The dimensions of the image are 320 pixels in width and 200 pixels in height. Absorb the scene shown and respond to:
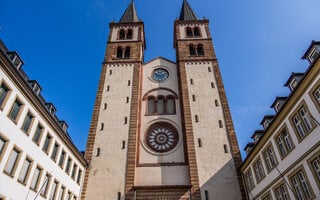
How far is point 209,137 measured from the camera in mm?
28266

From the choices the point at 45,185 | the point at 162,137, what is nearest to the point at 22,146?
the point at 45,185

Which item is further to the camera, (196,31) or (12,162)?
(196,31)

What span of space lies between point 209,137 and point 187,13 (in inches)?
1069

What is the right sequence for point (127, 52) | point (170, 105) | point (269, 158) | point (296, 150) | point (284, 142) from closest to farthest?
point (296, 150)
point (284, 142)
point (269, 158)
point (170, 105)
point (127, 52)

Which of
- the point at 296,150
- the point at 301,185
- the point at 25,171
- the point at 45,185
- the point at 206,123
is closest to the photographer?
the point at 301,185

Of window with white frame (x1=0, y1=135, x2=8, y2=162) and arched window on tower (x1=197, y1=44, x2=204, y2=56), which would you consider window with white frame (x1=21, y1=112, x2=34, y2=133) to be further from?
arched window on tower (x1=197, y1=44, x2=204, y2=56)

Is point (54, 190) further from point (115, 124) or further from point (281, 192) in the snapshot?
point (281, 192)

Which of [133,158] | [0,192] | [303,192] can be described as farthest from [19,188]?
[303,192]

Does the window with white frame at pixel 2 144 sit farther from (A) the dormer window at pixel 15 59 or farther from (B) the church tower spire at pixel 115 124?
(B) the church tower spire at pixel 115 124

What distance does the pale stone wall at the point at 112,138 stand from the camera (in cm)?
2514

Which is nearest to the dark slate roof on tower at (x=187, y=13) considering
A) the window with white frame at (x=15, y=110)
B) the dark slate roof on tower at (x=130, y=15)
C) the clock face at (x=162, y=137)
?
the dark slate roof on tower at (x=130, y=15)

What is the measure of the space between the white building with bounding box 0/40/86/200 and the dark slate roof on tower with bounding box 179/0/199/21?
3065 centimetres

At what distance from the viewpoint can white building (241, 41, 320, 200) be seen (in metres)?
14.4

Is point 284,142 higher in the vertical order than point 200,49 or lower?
lower
